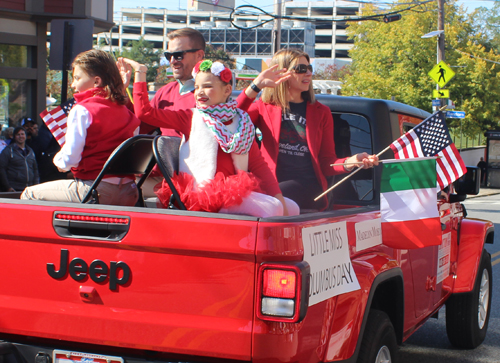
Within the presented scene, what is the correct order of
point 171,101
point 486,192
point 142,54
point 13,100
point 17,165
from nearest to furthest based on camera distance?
point 171,101 → point 17,165 → point 13,100 → point 486,192 → point 142,54

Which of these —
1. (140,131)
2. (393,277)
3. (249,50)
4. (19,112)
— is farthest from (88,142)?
(249,50)

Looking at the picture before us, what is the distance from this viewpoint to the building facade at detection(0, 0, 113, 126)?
592 inches

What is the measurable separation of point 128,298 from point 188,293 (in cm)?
28

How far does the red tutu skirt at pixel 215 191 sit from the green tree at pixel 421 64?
2944 cm

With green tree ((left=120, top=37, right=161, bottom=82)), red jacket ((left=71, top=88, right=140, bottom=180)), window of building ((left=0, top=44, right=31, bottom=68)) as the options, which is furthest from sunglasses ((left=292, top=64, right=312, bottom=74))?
green tree ((left=120, top=37, right=161, bottom=82))

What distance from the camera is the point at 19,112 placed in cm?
1575

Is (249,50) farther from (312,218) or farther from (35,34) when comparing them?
(312,218)

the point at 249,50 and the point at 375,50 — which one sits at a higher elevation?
the point at 249,50

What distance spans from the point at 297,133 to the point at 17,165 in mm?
6699

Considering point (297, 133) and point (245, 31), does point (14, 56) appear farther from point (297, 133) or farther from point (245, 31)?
point (245, 31)

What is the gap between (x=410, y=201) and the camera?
10.8ft

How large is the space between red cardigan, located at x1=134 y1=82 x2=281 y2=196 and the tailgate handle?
79 centimetres

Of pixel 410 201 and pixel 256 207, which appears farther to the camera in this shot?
pixel 410 201

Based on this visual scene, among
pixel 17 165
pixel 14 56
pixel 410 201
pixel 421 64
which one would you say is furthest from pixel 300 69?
pixel 421 64
